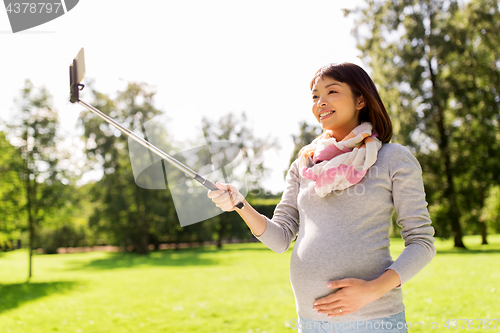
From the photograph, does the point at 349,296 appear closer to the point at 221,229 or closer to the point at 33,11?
the point at 33,11

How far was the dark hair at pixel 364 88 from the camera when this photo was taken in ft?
5.28

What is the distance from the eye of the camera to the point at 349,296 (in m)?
1.33

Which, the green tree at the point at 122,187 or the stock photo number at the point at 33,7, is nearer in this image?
the stock photo number at the point at 33,7

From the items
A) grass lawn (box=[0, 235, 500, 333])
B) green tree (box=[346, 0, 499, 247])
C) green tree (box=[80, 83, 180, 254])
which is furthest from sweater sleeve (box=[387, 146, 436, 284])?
green tree (box=[80, 83, 180, 254])

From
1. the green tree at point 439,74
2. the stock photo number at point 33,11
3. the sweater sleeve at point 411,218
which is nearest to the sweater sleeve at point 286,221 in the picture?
the sweater sleeve at point 411,218

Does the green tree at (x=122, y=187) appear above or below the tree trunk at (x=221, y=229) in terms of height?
above

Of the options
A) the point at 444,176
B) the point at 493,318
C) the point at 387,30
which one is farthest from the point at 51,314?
the point at 444,176

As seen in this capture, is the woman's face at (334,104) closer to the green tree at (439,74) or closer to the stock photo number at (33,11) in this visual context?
the stock photo number at (33,11)

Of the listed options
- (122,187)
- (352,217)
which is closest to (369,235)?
(352,217)

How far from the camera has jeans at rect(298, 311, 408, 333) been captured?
1.39 meters

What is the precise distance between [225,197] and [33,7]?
19.3 feet

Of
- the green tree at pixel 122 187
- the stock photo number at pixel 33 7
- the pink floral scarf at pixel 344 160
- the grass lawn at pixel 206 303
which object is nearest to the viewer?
the pink floral scarf at pixel 344 160

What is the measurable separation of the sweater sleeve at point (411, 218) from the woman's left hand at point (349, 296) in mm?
127

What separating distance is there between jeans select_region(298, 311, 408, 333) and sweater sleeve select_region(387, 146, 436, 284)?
0.62 ft
